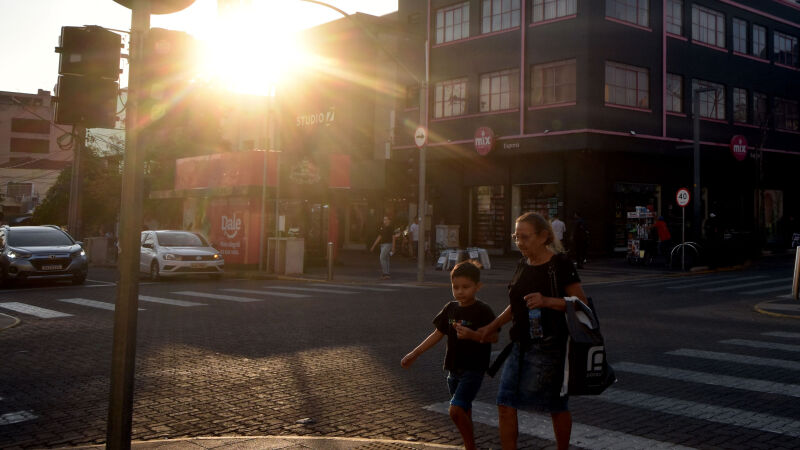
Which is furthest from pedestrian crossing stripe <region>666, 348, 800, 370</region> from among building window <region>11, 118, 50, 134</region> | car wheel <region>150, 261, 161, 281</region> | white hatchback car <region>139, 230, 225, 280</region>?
building window <region>11, 118, 50, 134</region>

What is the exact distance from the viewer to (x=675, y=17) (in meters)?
31.1

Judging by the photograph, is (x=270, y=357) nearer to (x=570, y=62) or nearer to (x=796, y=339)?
(x=796, y=339)

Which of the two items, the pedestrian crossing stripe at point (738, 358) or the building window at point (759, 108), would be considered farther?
the building window at point (759, 108)

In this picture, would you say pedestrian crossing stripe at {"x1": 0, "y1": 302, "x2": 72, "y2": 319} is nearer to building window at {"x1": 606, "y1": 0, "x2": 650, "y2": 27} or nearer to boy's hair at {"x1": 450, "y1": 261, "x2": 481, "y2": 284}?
boy's hair at {"x1": 450, "y1": 261, "x2": 481, "y2": 284}

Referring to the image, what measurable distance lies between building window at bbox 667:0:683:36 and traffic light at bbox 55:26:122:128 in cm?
3037

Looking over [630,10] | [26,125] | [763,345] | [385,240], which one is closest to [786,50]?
[630,10]

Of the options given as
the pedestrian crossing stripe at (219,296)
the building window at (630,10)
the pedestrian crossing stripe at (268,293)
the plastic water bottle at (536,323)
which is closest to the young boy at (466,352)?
the plastic water bottle at (536,323)

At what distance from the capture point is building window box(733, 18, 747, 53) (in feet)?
113

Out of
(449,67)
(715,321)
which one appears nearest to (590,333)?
(715,321)

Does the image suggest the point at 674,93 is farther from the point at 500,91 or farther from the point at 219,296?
the point at 219,296

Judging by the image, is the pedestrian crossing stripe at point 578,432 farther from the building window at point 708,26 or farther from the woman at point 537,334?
the building window at point 708,26

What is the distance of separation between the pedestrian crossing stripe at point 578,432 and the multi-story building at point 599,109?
71.6 feet

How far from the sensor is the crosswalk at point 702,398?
5.23 metres

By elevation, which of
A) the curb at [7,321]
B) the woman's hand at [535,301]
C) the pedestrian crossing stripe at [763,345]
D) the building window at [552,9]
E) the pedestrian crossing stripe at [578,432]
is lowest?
the pedestrian crossing stripe at [578,432]
